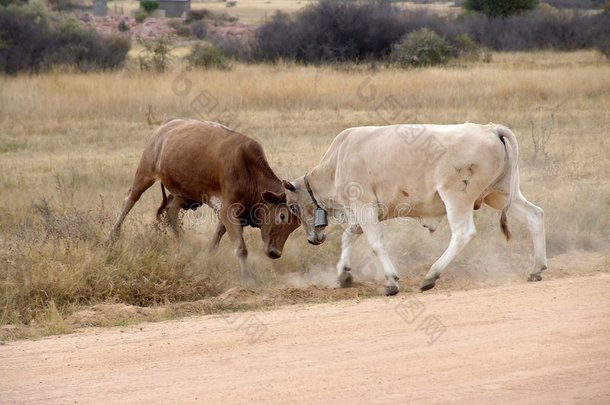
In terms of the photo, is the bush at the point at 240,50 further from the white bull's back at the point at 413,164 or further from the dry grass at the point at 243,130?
the white bull's back at the point at 413,164

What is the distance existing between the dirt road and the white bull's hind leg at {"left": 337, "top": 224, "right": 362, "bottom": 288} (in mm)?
1224

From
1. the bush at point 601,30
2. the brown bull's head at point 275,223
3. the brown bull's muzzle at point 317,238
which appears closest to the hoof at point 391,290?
the brown bull's muzzle at point 317,238

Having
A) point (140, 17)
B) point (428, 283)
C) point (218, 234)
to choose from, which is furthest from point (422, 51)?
point (140, 17)

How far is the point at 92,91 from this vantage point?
1934 cm

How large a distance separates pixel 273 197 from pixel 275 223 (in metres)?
0.32

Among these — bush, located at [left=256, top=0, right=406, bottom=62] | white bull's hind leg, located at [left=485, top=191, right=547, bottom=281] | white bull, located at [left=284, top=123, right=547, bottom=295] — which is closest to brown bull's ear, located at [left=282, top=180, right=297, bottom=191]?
white bull, located at [left=284, top=123, right=547, bottom=295]

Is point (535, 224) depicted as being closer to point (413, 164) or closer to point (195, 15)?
point (413, 164)

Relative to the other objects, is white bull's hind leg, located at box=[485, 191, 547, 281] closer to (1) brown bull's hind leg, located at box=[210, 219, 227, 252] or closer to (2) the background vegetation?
(2) the background vegetation

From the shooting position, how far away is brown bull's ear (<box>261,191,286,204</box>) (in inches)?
332

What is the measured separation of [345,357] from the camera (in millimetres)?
5570

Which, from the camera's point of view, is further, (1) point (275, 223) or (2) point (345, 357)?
(1) point (275, 223)

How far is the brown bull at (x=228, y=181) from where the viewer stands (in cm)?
865

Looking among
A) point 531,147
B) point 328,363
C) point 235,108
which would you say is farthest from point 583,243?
point 235,108

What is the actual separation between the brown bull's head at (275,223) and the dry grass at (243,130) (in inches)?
15.1
